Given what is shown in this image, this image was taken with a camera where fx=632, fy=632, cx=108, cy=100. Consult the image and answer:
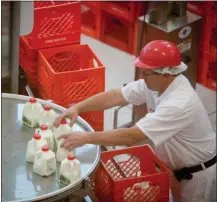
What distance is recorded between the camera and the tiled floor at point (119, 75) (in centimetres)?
653

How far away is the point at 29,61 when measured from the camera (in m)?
5.53

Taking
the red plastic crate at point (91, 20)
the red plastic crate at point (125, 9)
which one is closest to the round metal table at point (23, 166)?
the red plastic crate at point (125, 9)

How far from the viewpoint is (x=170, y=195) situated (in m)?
4.47

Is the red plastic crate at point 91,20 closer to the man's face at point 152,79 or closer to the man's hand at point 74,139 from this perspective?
the man's face at point 152,79

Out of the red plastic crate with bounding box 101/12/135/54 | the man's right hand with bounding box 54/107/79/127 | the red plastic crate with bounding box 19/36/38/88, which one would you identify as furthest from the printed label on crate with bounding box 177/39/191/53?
the man's right hand with bounding box 54/107/79/127

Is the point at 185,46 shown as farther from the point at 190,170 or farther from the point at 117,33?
the point at 190,170

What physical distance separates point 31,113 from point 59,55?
154cm

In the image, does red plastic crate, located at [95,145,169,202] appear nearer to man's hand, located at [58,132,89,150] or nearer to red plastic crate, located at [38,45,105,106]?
man's hand, located at [58,132,89,150]

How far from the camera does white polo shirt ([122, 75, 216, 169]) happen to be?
3898 mm

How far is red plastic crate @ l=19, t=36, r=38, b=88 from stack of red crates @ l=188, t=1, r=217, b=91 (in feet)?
7.22

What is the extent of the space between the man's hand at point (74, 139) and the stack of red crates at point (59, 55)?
118cm

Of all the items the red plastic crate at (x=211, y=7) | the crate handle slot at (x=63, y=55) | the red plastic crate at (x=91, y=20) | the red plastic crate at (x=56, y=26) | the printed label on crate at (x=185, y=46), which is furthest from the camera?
the red plastic crate at (x=91, y=20)

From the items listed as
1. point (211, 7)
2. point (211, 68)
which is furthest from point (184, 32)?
point (211, 68)

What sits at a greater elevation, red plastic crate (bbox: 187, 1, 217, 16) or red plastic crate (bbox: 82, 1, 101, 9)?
red plastic crate (bbox: 187, 1, 217, 16)
